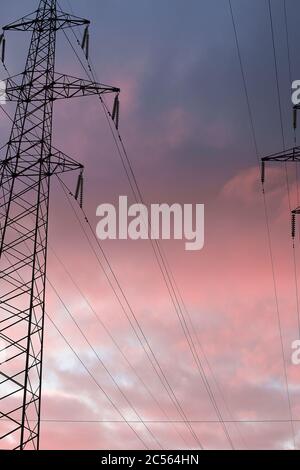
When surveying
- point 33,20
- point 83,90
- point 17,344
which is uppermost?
point 33,20

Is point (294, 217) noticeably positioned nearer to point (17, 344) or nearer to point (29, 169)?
point (29, 169)

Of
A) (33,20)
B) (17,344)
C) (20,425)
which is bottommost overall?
(20,425)
